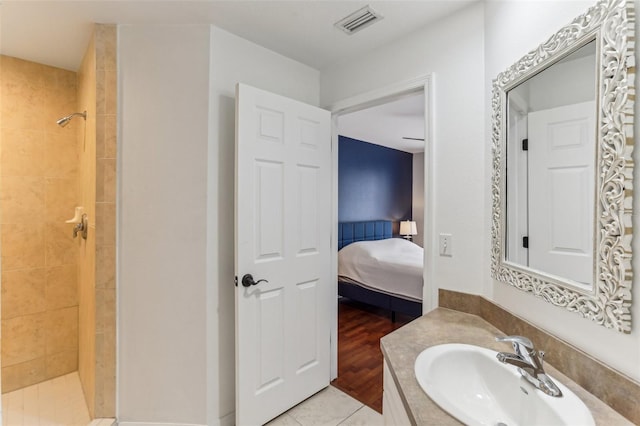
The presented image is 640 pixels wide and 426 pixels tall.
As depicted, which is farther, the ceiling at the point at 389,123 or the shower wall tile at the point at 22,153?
the ceiling at the point at 389,123

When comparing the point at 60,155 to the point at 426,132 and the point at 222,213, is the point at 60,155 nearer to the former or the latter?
the point at 222,213

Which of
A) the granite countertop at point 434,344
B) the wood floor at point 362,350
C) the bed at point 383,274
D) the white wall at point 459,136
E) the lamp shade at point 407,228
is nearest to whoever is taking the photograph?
the granite countertop at point 434,344

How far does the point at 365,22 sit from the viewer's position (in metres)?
1.71

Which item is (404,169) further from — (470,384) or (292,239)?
(470,384)

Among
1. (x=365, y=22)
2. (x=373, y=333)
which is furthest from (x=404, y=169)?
(x=365, y=22)

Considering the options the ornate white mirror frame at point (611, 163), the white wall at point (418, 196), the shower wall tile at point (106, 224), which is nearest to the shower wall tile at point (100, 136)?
the shower wall tile at point (106, 224)

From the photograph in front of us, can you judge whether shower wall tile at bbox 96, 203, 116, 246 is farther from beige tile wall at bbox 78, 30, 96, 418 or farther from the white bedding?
the white bedding

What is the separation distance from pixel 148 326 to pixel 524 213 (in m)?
2.04

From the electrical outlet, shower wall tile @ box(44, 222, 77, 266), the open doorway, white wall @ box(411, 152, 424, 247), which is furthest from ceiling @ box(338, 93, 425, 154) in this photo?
shower wall tile @ box(44, 222, 77, 266)

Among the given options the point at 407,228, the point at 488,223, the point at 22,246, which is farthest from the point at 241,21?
the point at 407,228

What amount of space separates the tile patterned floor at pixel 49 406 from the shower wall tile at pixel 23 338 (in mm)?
→ 230

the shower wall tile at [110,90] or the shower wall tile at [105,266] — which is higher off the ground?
the shower wall tile at [110,90]

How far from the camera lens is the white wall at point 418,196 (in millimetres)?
6090

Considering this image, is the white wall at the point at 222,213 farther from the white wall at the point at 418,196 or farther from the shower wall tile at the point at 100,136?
the white wall at the point at 418,196
